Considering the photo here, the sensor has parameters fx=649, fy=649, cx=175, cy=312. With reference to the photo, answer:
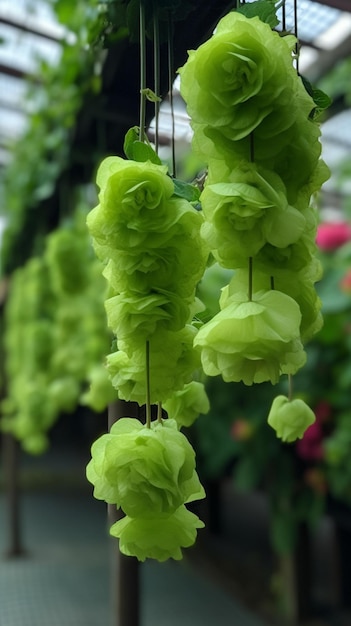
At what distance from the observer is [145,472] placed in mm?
213

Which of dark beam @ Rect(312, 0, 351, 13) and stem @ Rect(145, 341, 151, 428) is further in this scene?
dark beam @ Rect(312, 0, 351, 13)

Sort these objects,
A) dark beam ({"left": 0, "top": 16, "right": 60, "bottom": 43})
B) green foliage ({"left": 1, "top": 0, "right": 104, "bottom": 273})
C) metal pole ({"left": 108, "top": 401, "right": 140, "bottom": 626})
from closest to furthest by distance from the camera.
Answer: metal pole ({"left": 108, "top": 401, "right": 140, "bottom": 626})
green foliage ({"left": 1, "top": 0, "right": 104, "bottom": 273})
dark beam ({"left": 0, "top": 16, "right": 60, "bottom": 43})

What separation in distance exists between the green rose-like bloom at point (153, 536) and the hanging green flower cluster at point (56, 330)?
70 centimetres

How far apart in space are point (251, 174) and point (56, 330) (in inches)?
45.4

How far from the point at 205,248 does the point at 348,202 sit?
4.45 feet

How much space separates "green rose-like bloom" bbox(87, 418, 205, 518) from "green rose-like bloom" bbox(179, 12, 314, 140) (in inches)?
4.1

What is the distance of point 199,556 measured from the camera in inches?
80.4

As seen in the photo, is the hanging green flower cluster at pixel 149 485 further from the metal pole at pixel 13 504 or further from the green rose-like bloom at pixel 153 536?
the metal pole at pixel 13 504

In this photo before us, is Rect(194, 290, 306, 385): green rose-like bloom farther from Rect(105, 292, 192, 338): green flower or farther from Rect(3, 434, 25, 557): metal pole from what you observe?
Rect(3, 434, 25, 557): metal pole

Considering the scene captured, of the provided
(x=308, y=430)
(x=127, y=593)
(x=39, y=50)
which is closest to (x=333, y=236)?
(x=308, y=430)

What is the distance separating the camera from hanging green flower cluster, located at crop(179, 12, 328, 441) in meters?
0.20

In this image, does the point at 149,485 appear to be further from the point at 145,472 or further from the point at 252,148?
the point at 252,148

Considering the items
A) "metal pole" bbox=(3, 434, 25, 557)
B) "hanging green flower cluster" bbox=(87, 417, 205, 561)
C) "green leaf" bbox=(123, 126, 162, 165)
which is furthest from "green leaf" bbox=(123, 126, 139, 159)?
"metal pole" bbox=(3, 434, 25, 557)

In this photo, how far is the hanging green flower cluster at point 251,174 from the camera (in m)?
0.20
